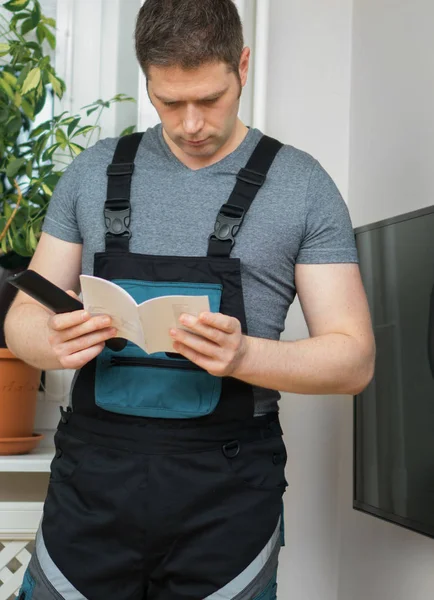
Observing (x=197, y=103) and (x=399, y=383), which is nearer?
(x=197, y=103)

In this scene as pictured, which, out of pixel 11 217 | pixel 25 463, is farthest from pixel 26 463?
pixel 11 217

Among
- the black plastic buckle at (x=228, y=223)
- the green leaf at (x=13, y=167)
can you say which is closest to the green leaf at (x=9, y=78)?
the green leaf at (x=13, y=167)

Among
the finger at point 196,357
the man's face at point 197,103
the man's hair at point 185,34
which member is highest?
the man's hair at point 185,34

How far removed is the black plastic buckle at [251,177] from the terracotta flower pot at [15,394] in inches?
36.8

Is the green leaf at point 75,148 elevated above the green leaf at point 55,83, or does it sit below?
below

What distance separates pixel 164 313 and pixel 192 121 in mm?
379

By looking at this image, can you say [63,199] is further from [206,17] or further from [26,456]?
[26,456]

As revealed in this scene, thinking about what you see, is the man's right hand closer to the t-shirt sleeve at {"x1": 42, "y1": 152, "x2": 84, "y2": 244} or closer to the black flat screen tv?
the t-shirt sleeve at {"x1": 42, "y1": 152, "x2": 84, "y2": 244}

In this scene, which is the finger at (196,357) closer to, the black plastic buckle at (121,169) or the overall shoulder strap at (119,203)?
the overall shoulder strap at (119,203)

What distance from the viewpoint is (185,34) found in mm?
1366

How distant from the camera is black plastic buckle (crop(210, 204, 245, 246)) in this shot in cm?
138

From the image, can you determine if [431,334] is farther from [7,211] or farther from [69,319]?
[7,211]

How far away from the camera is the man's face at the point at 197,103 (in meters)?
1.39

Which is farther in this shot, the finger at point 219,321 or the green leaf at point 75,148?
the green leaf at point 75,148
